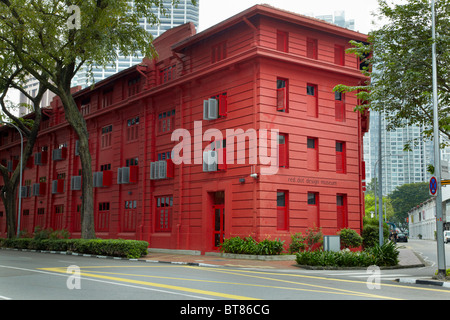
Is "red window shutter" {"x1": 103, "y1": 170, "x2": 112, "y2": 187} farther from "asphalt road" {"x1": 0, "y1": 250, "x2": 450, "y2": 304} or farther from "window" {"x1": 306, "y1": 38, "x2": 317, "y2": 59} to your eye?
"asphalt road" {"x1": 0, "y1": 250, "x2": 450, "y2": 304}

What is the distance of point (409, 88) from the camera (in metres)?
19.0

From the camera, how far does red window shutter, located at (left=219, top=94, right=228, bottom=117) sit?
1067 inches

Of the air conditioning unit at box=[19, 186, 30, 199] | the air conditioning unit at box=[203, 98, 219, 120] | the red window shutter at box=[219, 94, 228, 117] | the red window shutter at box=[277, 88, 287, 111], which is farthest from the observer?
the air conditioning unit at box=[19, 186, 30, 199]

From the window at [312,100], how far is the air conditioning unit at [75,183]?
21164mm

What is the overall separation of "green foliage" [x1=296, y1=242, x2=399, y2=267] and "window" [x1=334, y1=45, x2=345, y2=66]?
12.2 meters

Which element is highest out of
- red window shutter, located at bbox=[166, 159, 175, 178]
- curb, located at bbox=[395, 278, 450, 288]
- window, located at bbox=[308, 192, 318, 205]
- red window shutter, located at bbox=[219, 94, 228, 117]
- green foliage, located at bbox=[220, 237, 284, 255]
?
red window shutter, located at bbox=[219, 94, 228, 117]


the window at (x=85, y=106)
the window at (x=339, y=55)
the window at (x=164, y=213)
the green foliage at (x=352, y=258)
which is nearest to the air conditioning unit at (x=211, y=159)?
the window at (x=164, y=213)

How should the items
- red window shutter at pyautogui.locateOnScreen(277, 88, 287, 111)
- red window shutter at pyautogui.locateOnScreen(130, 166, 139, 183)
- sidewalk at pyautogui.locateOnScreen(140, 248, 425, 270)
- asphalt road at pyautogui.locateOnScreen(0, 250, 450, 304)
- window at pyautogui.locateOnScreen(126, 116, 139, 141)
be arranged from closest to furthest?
asphalt road at pyautogui.locateOnScreen(0, 250, 450, 304), sidewalk at pyautogui.locateOnScreen(140, 248, 425, 270), red window shutter at pyautogui.locateOnScreen(277, 88, 287, 111), red window shutter at pyautogui.locateOnScreen(130, 166, 139, 183), window at pyautogui.locateOnScreen(126, 116, 139, 141)

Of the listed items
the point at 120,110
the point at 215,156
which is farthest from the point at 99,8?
the point at 120,110

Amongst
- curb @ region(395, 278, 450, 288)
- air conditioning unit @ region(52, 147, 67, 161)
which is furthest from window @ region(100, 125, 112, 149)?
curb @ region(395, 278, 450, 288)

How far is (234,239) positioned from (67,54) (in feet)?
42.6

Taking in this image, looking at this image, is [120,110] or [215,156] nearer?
[215,156]

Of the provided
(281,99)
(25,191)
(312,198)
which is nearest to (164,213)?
(312,198)
